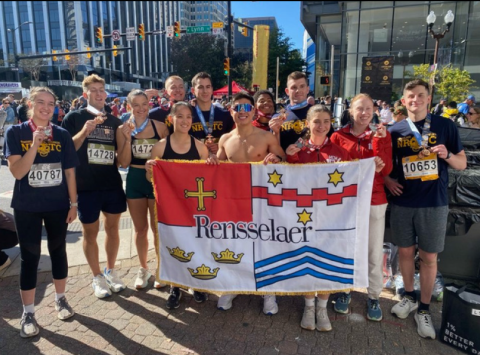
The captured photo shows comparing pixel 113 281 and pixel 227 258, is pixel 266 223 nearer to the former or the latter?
pixel 227 258

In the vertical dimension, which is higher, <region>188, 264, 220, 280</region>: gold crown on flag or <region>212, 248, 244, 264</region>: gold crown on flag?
<region>212, 248, 244, 264</region>: gold crown on flag

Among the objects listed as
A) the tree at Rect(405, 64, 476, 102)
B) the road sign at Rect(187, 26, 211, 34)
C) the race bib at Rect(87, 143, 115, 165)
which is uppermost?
the road sign at Rect(187, 26, 211, 34)

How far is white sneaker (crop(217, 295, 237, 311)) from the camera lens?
3475 millimetres

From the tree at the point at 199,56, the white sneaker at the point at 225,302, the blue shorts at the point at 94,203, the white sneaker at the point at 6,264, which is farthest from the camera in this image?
the tree at the point at 199,56

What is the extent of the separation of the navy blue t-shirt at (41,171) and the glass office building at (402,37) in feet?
76.1

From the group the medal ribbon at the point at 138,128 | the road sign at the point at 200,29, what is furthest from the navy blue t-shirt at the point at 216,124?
the road sign at the point at 200,29

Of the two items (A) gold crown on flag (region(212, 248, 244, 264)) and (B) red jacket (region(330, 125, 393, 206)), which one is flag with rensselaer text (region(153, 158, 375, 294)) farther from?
(B) red jacket (region(330, 125, 393, 206))

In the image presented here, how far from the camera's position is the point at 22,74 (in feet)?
199

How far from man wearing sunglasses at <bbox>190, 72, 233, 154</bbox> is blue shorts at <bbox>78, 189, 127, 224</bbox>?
115cm

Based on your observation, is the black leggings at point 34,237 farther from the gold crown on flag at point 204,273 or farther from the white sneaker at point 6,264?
the white sneaker at point 6,264

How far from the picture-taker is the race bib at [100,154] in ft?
11.7

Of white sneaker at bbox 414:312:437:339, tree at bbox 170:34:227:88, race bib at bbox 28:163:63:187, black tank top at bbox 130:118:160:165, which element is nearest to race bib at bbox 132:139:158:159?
black tank top at bbox 130:118:160:165

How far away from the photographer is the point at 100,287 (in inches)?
146

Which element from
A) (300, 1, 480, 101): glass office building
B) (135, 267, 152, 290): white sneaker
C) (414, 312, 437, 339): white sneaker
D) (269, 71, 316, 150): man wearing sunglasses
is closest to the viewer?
(414, 312, 437, 339): white sneaker
